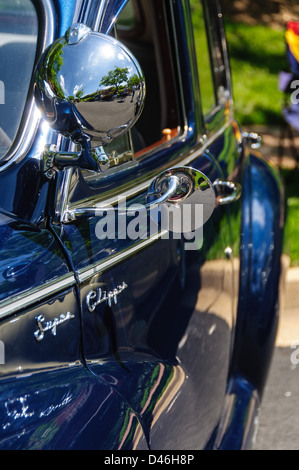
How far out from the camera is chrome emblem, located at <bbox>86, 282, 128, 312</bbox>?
136 centimetres

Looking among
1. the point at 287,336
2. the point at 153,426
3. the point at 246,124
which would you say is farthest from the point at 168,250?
the point at 246,124

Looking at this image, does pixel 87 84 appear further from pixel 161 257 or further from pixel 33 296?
pixel 161 257

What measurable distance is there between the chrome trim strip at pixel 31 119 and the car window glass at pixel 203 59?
2.79ft

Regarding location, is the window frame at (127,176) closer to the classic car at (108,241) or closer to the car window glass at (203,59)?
the classic car at (108,241)

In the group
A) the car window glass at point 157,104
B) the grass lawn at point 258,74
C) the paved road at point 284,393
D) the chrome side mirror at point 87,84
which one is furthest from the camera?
the grass lawn at point 258,74

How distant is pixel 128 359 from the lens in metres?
1.48

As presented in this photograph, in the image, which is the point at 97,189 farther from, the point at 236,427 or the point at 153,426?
the point at 236,427

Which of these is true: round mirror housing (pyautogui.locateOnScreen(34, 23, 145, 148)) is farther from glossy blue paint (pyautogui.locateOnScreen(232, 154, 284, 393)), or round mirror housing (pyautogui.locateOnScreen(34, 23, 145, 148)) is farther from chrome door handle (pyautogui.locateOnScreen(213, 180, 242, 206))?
glossy blue paint (pyautogui.locateOnScreen(232, 154, 284, 393))

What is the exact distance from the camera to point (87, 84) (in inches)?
45.0

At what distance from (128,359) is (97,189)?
0.40 meters

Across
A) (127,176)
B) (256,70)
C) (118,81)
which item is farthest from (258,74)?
(118,81)

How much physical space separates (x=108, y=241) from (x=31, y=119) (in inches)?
12.3

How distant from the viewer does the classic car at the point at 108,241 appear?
118cm

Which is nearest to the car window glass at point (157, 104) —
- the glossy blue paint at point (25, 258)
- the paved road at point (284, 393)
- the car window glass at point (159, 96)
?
the car window glass at point (159, 96)
